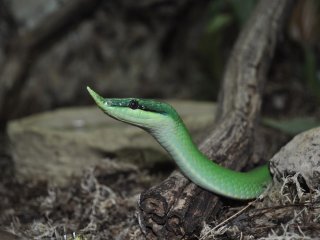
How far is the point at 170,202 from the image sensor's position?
2.58 m

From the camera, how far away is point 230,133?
3328 mm

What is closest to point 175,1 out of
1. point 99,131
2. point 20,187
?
point 99,131

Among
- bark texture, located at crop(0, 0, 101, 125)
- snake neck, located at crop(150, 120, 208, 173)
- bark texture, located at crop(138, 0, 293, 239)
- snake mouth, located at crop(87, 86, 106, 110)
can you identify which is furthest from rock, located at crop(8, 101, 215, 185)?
snake mouth, located at crop(87, 86, 106, 110)

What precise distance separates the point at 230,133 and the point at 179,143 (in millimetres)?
645

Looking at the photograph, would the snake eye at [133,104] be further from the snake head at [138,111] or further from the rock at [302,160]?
the rock at [302,160]

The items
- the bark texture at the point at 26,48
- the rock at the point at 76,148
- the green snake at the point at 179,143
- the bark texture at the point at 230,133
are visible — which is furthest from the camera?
the bark texture at the point at 26,48

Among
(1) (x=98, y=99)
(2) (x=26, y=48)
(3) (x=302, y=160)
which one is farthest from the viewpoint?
(2) (x=26, y=48)

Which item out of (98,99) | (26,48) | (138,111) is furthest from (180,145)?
(26,48)

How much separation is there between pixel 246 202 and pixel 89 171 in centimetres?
126

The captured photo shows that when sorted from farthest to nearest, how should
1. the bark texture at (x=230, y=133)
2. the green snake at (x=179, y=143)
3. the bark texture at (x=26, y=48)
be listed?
the bark texture at (x=26, y=48) < the green snake at (x=179, y=143) < the bark texture at (x=230, y=133)

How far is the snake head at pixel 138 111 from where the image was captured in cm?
264

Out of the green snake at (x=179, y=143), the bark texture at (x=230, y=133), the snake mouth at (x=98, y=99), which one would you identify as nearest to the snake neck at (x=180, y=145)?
the green snake at (x=179, y=143)

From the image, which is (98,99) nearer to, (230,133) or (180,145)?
(180,145)

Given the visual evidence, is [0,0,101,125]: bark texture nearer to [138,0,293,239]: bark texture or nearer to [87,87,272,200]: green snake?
[138,0,293,239]: bark texture
